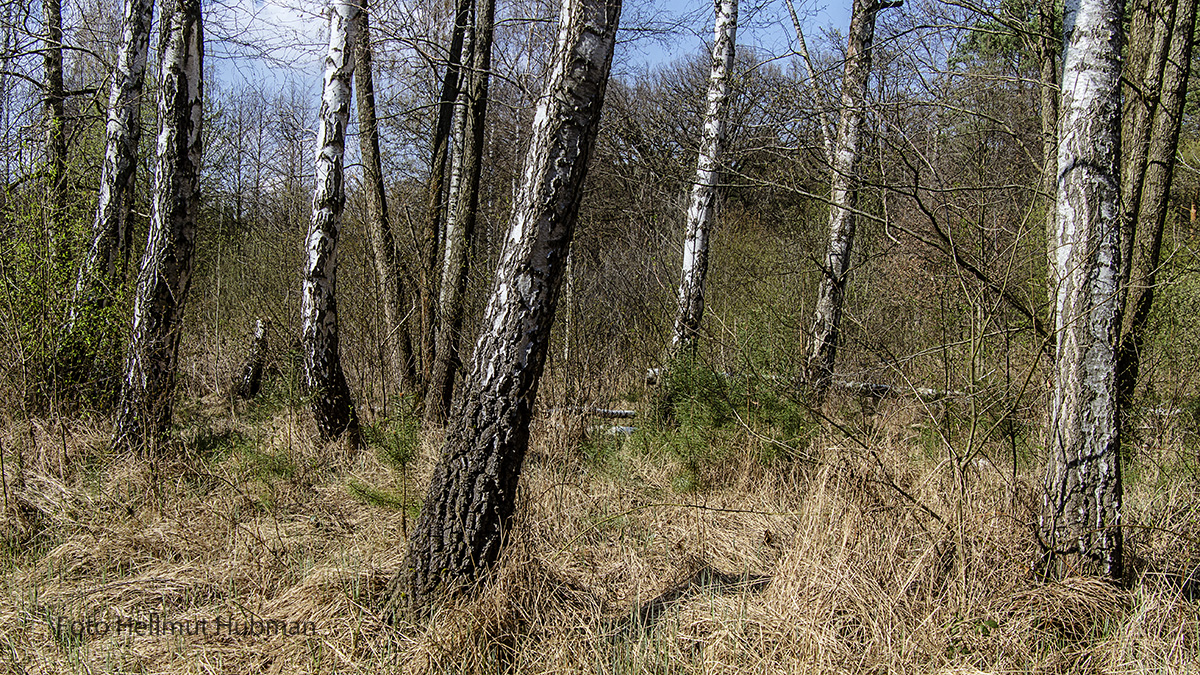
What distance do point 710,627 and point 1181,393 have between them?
4452mm

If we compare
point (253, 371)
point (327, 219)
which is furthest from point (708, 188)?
point (253, 371)

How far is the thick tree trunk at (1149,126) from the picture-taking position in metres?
4.42

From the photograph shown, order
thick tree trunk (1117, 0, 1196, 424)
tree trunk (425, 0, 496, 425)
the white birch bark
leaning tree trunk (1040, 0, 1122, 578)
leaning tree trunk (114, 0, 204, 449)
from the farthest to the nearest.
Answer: tree trunk (425, 0, 496, 425) → the white birch bark → leaning tree trunk (114, 0, 204, 449) → thick tree trunk (1117, 0, 1196, 424) → leaning tree trunk (1040, 0, 1122, 578)

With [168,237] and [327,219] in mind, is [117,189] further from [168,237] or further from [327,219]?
[327,219]

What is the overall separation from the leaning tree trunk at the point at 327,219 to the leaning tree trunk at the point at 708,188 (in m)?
2.92

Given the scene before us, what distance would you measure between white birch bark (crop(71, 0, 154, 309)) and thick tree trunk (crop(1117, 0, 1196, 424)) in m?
7.46

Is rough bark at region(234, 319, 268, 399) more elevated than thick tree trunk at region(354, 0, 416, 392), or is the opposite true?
thick tree trunk at region(354, 0, 416, 392)

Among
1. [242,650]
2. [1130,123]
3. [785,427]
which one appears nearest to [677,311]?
[785,427]

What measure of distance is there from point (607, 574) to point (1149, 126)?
4.35 m

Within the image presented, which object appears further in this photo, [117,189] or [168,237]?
[117,189]

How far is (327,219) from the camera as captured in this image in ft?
18.2

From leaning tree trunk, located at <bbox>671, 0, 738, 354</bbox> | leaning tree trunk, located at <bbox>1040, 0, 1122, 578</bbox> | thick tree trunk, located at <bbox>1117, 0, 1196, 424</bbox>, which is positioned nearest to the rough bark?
leaning tree trunk, located at <bbox>671, 0, 738, 354</bbox>

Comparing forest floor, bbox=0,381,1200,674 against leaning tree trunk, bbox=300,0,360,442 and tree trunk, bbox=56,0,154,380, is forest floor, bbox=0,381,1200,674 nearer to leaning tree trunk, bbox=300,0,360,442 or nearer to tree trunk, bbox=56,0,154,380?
leaning tree trunk, bbox=300,0,360,442

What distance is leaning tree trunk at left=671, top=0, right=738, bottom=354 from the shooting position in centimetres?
625
